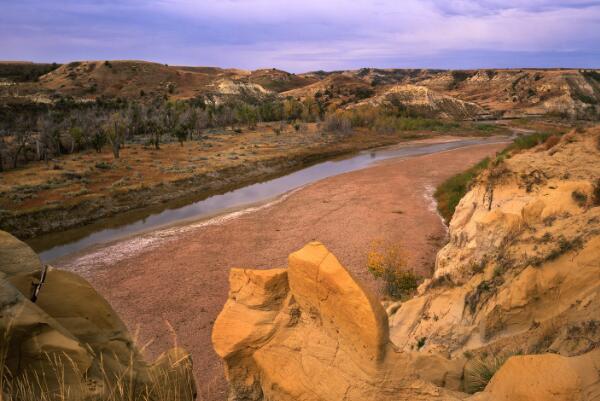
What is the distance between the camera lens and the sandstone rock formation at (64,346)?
396cm

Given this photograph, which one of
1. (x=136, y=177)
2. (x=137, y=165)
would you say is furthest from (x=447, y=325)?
(x=137, y=165)

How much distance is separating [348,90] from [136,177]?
8046 cm

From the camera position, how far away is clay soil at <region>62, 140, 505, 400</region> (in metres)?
13.7

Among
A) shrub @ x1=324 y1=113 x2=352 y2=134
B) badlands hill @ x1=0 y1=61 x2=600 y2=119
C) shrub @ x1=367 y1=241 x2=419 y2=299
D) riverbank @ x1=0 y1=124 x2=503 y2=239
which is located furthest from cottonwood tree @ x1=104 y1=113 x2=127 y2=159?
badlands hill @ x1=0 y1=61 x2=600 y2=119

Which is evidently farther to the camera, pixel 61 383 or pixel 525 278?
pixel 525 278

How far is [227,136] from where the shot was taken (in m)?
56.0

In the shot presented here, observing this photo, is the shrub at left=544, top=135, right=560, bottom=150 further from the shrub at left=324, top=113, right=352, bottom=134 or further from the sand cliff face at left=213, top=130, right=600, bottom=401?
the shrub at left=324, top=113, right=352, bottom=134

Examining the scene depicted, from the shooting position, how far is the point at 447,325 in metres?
8.50

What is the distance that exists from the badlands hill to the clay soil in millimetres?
56875

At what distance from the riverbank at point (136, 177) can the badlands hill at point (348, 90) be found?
1510 inches

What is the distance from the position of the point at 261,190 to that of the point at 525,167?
23515 mm

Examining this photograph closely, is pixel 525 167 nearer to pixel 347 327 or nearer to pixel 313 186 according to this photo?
pixel 347 327

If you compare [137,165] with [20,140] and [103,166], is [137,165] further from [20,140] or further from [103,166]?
[20,140]

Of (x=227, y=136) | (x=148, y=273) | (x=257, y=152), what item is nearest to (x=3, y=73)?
(x=227, y=136)
